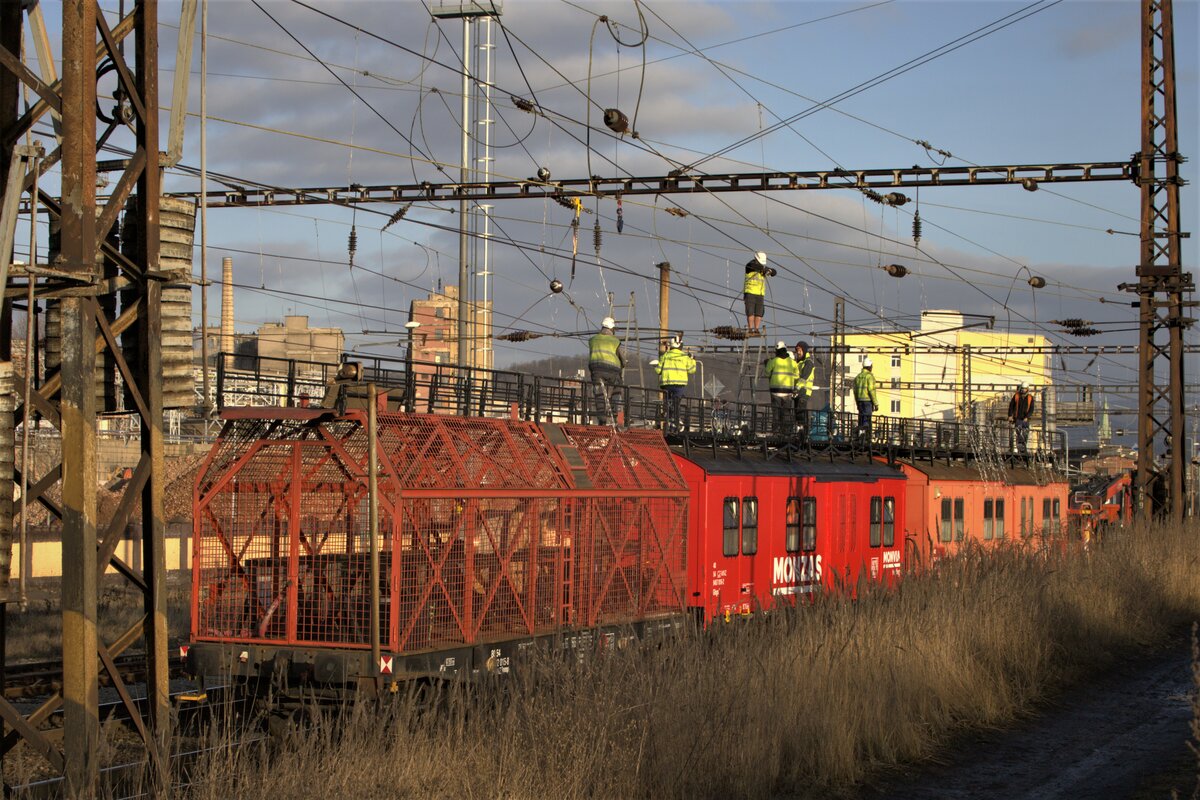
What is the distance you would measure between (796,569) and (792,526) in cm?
70

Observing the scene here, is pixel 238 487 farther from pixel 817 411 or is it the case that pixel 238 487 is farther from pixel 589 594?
pixel 817 411

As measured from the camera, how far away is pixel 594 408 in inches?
850

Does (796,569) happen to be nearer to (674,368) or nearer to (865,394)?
(674,368)

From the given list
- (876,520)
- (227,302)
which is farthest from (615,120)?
(227,302)

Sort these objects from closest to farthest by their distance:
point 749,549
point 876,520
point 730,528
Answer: point 730,528 → point 749,549 → point 876,520

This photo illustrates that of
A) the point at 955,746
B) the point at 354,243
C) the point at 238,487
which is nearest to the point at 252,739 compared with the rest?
the point at 238,487

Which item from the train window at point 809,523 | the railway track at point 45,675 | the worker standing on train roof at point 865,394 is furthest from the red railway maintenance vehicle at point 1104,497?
the railway track at point 45,675

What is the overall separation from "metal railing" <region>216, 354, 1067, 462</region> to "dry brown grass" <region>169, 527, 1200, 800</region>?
4293 millimetres

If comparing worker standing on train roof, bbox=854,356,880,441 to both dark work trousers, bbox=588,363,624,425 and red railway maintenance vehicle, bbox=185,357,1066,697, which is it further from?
red railway maintenance vehicle, bbox=185,357,1066,697

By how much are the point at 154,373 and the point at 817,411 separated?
55.2 ft

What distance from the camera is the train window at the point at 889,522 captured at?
24125 mm

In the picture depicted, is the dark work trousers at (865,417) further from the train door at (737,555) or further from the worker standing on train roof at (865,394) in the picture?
the train door at (737,555)

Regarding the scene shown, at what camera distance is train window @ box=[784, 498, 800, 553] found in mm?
20172

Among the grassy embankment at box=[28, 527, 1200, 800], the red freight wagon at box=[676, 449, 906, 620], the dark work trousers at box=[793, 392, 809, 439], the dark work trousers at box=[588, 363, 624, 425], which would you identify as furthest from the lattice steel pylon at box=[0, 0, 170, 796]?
the dark work trousers at box=[793, 392, 809, 439]
